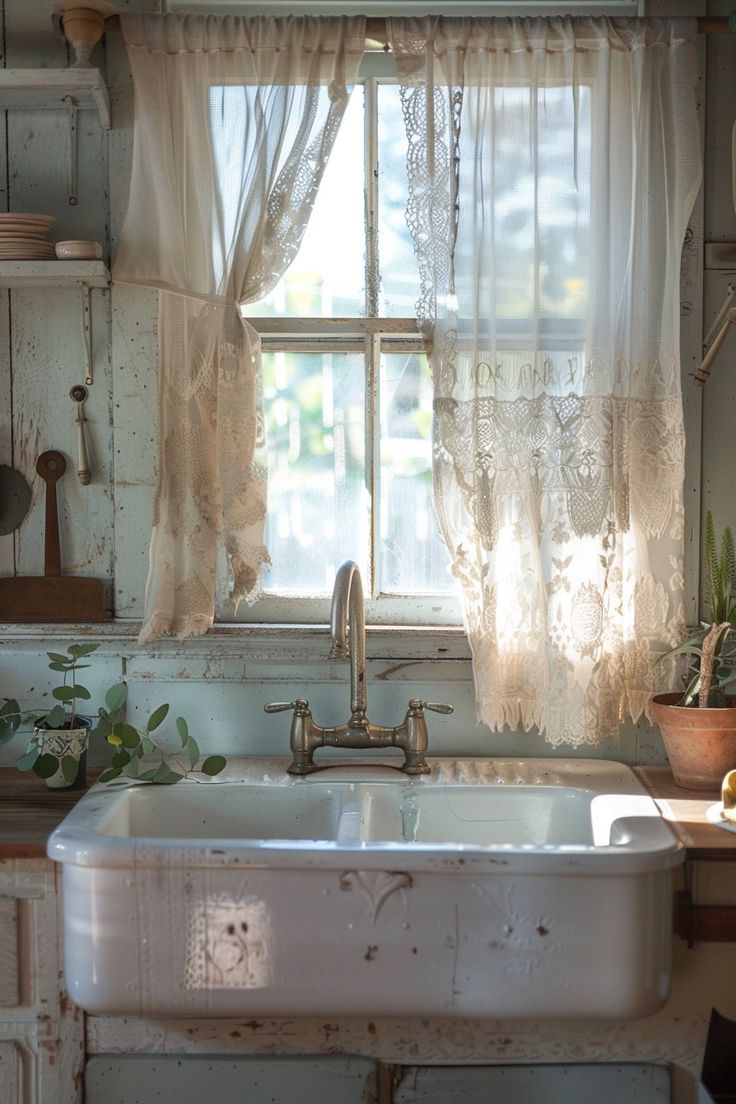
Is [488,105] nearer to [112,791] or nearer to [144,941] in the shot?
[112,791]

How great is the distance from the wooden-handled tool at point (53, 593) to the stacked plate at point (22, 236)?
357 millimetres

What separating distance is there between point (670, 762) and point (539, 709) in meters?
0.24

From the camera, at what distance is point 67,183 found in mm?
2078

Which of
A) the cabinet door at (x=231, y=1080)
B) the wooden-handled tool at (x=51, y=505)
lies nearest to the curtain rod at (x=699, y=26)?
the wooden-handled tool at (x=51, y=505)

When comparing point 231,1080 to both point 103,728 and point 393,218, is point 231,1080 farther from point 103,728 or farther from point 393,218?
point 393,218

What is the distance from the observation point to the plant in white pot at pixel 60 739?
1881mm

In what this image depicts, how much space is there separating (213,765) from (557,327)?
3.12 feet

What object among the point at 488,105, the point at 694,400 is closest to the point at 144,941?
the point at 694,400

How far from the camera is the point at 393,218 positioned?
6.86 feet

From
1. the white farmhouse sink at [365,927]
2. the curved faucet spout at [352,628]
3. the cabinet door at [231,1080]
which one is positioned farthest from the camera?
the curved faucet spout at [352,628]

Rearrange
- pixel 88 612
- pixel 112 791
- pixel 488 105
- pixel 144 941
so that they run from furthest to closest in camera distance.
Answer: pixel 88 612 < pixel 488 105 < pixel 112 791 < pixel 144 941

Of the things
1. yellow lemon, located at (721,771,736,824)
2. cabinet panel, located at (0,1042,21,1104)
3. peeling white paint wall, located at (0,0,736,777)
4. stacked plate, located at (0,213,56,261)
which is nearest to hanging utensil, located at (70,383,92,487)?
peeling white paint wall, located at (0,0,736,777)

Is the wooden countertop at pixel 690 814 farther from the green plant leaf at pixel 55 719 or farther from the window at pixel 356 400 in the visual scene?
the green plant leaf at pixel 55 719

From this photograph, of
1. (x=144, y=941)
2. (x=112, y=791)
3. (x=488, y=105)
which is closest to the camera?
(x=144, y=941)
